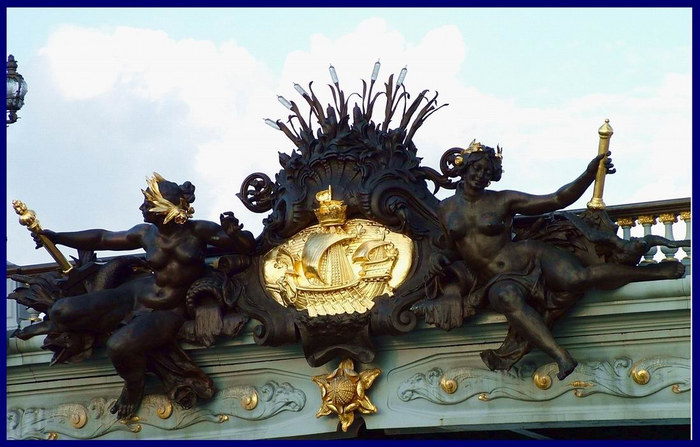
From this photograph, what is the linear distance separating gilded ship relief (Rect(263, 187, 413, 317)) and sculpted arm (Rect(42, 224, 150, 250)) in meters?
0.87

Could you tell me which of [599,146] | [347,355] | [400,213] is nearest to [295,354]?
[347,355]

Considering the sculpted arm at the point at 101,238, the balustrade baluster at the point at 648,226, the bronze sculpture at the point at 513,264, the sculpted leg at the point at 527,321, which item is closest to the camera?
the sculpted leg at the point at 527,321

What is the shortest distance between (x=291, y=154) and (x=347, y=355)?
4.15 ft

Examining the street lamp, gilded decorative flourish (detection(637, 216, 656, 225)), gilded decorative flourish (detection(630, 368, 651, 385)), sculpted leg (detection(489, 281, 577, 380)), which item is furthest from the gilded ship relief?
the street lamp

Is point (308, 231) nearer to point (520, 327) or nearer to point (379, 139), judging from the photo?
point (379, 139)

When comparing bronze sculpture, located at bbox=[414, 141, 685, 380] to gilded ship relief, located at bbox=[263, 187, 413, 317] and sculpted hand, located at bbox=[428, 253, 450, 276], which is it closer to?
sculpted hand, located at bbox=[428, 253, 450, 276]

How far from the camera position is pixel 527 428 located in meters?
11.2

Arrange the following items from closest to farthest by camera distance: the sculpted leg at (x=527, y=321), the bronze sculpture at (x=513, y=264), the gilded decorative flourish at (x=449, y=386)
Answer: the sculpted leg at (x=527, y=321)
the bronze sculpture at (x=513, y=264)
the gilded decorative flourish at (x=449, y=386)

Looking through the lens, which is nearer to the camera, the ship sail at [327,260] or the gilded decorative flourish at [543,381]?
the gilded decorative flourish at [543,381]

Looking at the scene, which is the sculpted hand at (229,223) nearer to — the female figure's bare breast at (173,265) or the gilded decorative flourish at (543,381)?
the female figure's bare breast at (173,265)

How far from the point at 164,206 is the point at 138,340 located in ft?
2.64

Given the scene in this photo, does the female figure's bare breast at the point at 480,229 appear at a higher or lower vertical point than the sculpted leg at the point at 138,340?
higher

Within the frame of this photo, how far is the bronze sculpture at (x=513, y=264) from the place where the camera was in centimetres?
1067

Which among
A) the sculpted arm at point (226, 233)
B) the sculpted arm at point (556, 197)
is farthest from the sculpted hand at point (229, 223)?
the sculpted arm at point (556, 197)
